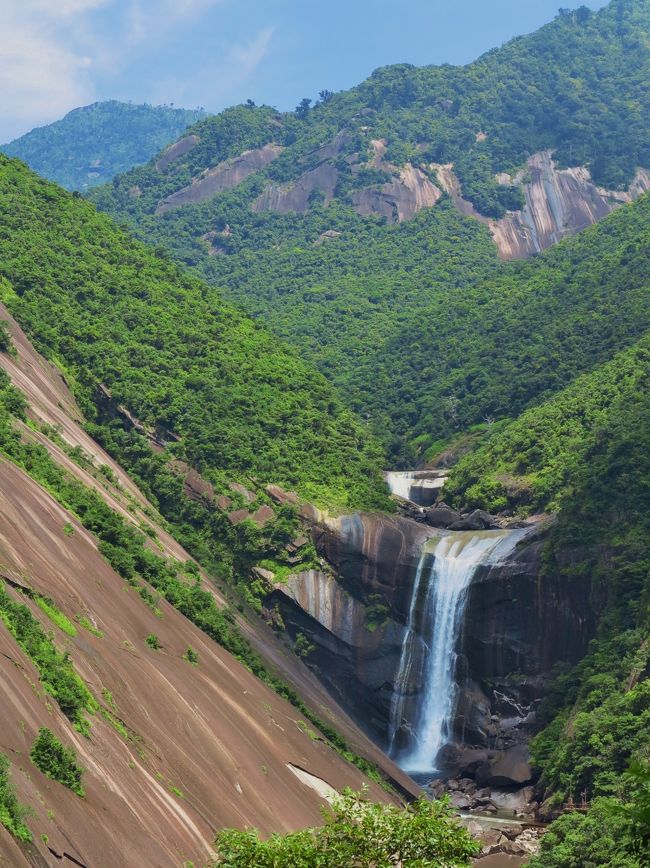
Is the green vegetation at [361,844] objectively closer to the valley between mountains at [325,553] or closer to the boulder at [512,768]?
the valley between mountains at [325,553]

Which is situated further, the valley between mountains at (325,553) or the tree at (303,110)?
the tree at (303,110)

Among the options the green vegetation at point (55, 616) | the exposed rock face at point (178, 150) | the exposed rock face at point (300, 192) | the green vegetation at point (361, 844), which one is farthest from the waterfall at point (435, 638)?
the exposed rock face at point (178, 150)

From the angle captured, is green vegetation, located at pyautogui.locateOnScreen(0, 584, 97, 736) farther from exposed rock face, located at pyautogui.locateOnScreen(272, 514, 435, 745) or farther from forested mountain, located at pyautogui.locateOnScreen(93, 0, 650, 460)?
forested mountain, located at pyautogui.locateOnScreen(93, 0, 650, 460)

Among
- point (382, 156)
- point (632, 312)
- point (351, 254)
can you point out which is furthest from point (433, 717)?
point (382, 156)

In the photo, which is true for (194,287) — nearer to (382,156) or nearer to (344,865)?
(382,156)

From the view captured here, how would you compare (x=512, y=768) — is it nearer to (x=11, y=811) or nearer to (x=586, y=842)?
(x=586, y=842)
